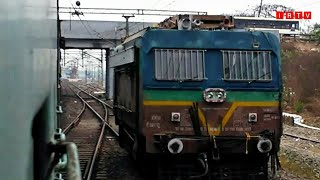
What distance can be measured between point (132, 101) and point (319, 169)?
5.59 meters

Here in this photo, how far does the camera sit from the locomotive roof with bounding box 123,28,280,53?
804cm

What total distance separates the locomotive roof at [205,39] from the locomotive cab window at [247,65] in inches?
4.1

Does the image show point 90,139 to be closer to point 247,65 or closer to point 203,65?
point 203,65

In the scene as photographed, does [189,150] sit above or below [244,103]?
below

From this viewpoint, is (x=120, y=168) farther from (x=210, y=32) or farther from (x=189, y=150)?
(x=210, y=32)

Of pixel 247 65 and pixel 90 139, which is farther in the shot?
pixel 90 139

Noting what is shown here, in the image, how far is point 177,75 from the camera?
8148 mm

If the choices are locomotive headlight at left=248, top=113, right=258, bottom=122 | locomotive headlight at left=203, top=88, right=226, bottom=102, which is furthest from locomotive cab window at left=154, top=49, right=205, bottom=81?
locomotive headlight at left=248, top=113, right=258, bottom=122

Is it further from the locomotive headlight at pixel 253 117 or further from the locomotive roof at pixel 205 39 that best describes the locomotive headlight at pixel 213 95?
the locomotive roof at pixel 205 39

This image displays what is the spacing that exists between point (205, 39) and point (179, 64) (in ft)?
1.89

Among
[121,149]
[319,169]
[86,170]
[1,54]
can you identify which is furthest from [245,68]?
[1,54]

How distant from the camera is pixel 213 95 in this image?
8109mm

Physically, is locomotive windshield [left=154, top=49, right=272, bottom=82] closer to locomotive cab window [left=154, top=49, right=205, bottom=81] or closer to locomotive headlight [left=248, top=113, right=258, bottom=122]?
locomotive cab window [left=154, top=49, right=205, bottom=81]

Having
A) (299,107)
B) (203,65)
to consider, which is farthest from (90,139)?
(299,107)
